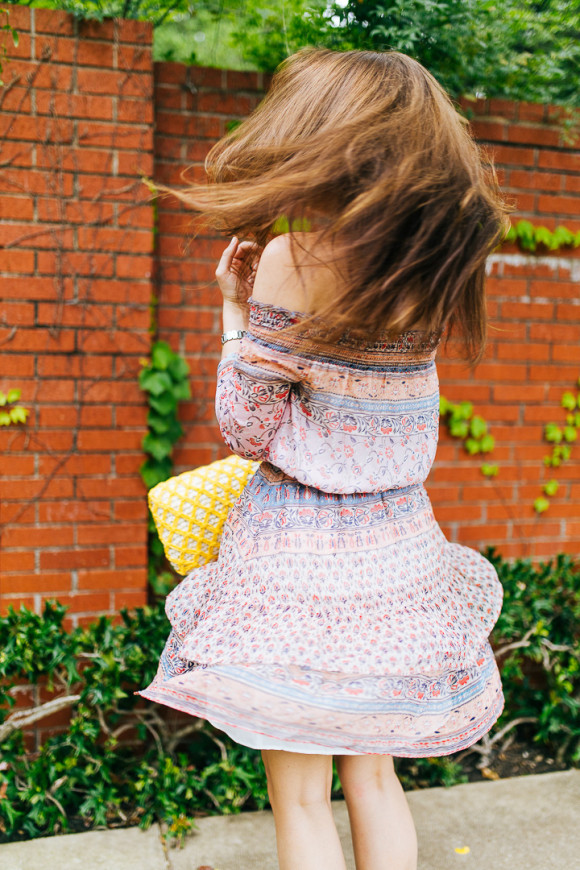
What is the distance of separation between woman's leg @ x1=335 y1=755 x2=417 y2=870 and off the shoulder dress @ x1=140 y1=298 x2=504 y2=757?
16cm

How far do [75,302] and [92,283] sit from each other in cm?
9

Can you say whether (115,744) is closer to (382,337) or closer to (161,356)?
(161,356)

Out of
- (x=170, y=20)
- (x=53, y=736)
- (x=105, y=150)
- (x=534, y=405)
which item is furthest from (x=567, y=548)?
(x=170, y=20)

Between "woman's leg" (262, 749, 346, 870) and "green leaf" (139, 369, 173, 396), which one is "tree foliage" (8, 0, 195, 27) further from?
"woman's leg" (262, 749, 346, 870)

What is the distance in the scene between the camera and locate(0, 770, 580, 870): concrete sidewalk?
214 centimetres

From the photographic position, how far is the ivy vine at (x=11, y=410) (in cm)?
240

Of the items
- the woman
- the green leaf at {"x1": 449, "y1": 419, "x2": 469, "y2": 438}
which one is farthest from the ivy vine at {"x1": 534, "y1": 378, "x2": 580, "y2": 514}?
the woman

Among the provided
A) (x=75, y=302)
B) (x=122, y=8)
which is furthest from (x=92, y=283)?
(x=122, y=8)

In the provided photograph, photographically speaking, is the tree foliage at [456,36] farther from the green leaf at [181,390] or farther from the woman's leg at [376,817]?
the woman's leg at [376,817]

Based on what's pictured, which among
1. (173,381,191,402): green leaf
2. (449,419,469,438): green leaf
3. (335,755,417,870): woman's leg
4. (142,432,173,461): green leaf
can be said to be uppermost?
(173,381,191,402): green leaf

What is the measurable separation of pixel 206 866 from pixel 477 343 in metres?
1.73

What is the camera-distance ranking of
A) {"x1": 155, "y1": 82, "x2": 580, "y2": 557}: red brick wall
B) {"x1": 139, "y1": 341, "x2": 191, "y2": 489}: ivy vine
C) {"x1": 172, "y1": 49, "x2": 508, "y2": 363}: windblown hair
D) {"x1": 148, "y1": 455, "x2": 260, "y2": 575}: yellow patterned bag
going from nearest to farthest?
1. {"x1": 172, "y1": 49, "x2": 508, "y2": 363}: windblown hair
2. {"x1": 148, "y1": 455, "x2": 260, "y2": 575}: yellow patterned bag
3. {"x1": 139, "y1": 341, "x2": 191, "y2": 489}: ivy vine
4. {"x1": 155, "y1": 82, "x2": 580, "y2": 557}: red brick wall

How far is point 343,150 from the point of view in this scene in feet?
3.75

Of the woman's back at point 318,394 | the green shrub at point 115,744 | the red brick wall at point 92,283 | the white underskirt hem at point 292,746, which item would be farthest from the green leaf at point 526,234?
the white underskirt hem at point 292,746
